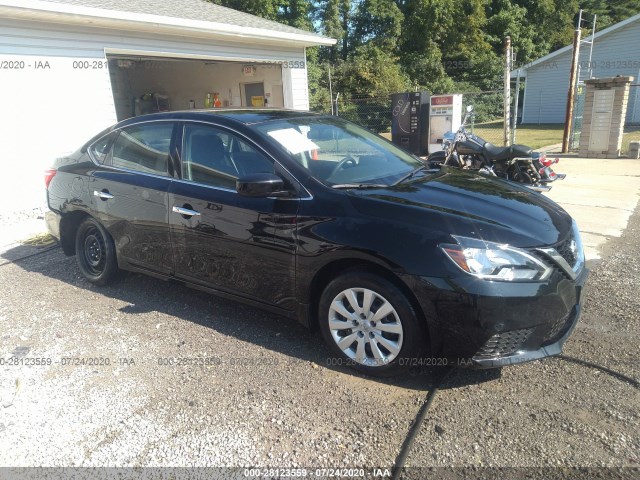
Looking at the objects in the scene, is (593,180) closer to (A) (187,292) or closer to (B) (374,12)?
(A) (187,292)

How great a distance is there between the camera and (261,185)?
121 inches

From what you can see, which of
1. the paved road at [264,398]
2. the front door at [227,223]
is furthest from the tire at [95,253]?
the front door at [227,223]

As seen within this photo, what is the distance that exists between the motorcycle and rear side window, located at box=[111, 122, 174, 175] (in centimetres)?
467

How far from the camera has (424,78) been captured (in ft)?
107

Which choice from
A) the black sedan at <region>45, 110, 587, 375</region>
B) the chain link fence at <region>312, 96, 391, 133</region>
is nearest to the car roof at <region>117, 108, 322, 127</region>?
the black sedan at <region>45, 110, 587, 375</region>

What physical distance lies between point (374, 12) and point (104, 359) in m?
35.6

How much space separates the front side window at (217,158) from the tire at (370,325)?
41.0 inches

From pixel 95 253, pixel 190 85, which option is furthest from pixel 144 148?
pixel 190 85

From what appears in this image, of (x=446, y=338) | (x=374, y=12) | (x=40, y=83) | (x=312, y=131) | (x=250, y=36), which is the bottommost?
(x=446, y=338)

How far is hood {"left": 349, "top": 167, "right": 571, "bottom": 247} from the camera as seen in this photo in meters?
2.75

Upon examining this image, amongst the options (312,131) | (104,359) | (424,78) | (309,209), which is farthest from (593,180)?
(424,78)

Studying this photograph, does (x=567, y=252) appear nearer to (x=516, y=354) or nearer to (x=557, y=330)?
(x=557, y=330)

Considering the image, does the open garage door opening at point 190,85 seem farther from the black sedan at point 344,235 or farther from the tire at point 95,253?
the black sedan at point 344,235

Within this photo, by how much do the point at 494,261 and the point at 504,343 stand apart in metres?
A: 0.47
